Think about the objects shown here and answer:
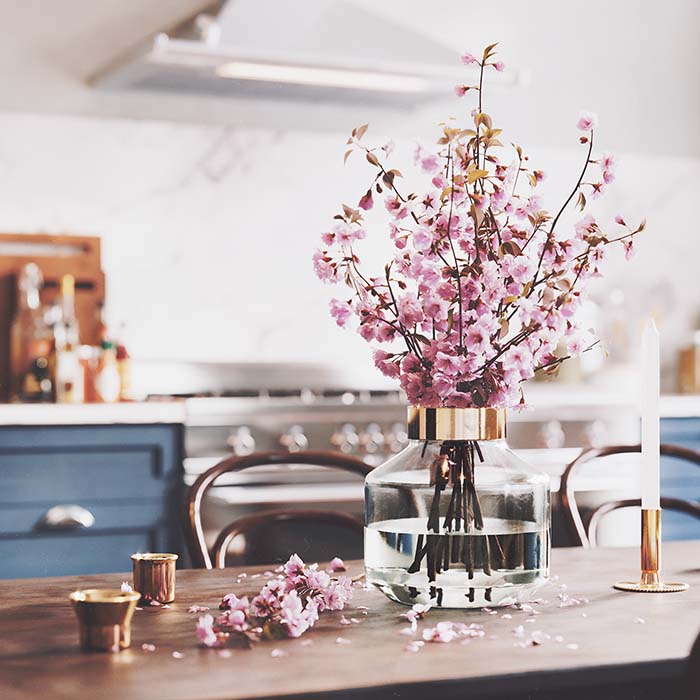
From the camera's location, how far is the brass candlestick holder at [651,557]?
141 centimetres

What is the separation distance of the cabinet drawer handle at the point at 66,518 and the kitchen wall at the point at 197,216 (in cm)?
81

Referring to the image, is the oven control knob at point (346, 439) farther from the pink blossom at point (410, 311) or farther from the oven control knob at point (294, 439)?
the pink blossom at point (410, 311)

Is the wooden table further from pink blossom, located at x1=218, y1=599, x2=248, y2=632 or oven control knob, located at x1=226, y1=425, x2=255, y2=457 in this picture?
oven control knob, located at x1=226, y1=425, x2=255, y2=457

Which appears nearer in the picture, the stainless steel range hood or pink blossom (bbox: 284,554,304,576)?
pink blossom (bbox: 284,554,304,576)

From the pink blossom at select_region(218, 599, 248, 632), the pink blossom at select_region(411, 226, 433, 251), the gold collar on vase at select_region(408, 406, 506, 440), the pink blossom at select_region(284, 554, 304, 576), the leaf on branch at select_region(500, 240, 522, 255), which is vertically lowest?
the pink blossom at select_region(218, 599, 248, 632)

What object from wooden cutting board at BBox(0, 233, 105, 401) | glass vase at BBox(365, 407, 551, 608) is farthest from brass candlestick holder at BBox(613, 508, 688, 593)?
wooden cutting board at BBox(0, 233, 105, 401)

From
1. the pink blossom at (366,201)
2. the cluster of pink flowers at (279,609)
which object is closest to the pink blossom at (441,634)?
the cluster of pink flowers at (279,609)

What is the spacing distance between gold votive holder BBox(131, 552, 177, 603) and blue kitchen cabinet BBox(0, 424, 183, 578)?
1.75 meters

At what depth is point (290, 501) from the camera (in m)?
3.14

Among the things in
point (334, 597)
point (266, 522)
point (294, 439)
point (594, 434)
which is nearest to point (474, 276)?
point (334, 597)

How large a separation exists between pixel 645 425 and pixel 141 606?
621 mm

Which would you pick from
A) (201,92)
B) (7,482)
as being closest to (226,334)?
(201,92)

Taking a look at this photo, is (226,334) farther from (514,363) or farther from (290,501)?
(514,363)

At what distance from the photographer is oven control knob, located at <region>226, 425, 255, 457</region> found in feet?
10.4
